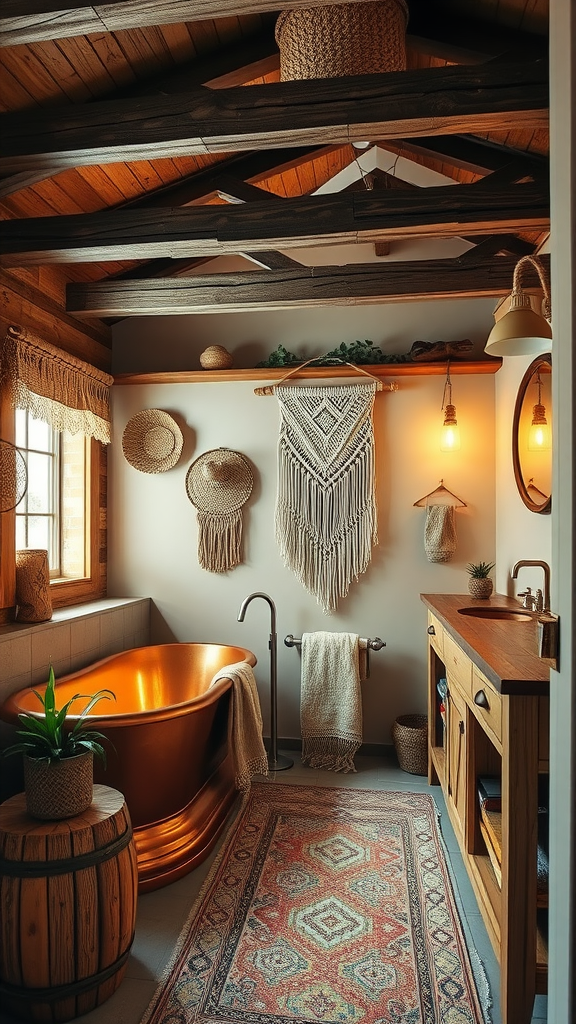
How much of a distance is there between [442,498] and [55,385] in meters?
2.14

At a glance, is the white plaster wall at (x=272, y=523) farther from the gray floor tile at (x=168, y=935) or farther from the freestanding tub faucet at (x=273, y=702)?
the gray floor tile at (x=168, y=935)

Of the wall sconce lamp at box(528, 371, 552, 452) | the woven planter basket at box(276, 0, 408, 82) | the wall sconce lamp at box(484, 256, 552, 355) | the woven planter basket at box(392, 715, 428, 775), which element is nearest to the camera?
the wall sconce lamp at box(484, 256, 552, 355)

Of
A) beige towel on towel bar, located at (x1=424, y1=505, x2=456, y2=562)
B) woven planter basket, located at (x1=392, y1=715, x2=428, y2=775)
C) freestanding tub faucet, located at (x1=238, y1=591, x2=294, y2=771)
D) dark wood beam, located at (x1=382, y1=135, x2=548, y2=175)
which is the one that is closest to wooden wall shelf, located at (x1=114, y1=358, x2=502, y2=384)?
beige towel on towel bar, located at (x1=424, y1=505, x2=456, y2=562)

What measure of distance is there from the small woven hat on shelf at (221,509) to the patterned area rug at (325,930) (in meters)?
1.41

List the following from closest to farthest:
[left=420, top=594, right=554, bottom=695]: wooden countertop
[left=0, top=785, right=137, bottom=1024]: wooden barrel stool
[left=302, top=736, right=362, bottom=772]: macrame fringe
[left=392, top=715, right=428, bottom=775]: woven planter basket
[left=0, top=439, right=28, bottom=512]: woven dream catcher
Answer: [left=420, top=594, right=554, bottom=695]: wooden countertop → [left=0, top=785, right=137, bottom=1024]: wooden barrel stool → [left=0, top=439, right=28, bottom=512]: woven dream catcher → [left=392, top=715, right=428, bottom=775]: woven planter basket → [left=302, top=736, right=362, bottom=772]: macrame fringe

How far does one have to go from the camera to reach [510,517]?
10.8 feet

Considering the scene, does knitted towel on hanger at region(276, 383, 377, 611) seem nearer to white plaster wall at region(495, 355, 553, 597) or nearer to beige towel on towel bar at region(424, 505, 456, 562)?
beige towel on towel bar at region(424, 505, 456, 562)

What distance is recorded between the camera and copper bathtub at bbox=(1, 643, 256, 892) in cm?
237

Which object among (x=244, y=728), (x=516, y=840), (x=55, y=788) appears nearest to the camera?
(x=516, y=840)

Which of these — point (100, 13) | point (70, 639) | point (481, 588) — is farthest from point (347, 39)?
point (70, 639)

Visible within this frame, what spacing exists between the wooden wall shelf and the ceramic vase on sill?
1.43 m

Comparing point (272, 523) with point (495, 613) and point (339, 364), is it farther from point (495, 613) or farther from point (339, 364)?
point (495, 613)

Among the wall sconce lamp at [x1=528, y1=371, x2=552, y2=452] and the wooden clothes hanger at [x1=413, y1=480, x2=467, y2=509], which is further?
the wooden clothes hanger at [x1=413, y1=480, x2=467, y2=509]

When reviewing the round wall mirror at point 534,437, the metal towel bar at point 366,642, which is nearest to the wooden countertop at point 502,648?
the round wall mirror at point 534,437
